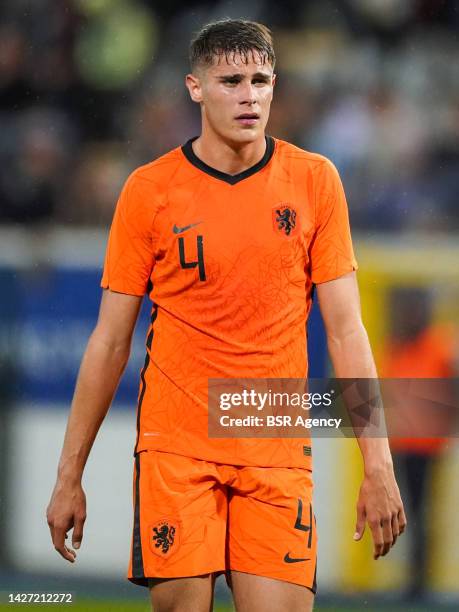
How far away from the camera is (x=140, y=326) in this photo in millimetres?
7133

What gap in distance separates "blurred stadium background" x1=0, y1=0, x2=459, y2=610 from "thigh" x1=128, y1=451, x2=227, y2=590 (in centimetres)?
288

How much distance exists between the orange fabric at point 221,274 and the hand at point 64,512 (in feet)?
0.88

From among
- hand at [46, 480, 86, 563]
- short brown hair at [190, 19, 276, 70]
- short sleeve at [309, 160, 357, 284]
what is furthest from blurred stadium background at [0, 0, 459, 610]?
short brown hair at [190, 19, 276, 70]

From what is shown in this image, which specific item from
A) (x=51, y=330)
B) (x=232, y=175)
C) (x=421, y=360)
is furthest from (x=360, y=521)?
(x=51, y=330)

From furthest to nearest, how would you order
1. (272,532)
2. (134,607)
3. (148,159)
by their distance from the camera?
1. (148,159)
2. (134,607)
3. (272,532)

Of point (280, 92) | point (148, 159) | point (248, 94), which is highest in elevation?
point (280, 92)

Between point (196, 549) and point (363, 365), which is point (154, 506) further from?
point (363, 365)

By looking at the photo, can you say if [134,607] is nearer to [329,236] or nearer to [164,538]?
[164,538]

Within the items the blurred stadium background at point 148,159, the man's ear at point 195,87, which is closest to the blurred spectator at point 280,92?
the blurred stadium background at point 148,159

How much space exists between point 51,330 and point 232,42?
334 cm

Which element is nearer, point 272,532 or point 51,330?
point 272,532

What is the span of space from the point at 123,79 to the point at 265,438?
16.3 feet

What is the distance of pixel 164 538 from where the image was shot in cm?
388

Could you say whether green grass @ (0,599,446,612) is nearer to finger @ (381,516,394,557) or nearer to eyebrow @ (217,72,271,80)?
finger @ (381,516,394,557)
